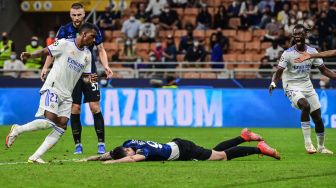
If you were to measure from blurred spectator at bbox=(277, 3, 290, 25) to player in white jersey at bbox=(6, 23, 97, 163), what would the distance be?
18.5m

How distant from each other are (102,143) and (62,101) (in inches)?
86.8

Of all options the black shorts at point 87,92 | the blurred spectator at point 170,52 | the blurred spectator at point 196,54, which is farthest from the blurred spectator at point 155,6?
the black shorts at point 87,92

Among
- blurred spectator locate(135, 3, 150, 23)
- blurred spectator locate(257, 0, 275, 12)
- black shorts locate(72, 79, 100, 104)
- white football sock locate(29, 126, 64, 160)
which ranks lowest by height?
white football sock locate(29, 126, 64, 160)

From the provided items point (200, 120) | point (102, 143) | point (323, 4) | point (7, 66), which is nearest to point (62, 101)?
point (102, 143)

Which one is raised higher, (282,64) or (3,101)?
(282,64)

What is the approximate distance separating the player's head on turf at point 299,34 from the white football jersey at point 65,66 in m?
4.35

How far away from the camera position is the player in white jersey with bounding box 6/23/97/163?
1305cm

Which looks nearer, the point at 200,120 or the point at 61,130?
the point at 61,130

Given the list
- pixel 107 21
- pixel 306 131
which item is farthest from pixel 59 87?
pixel 107 21

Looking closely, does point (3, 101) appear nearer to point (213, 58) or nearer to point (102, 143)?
point (213, 58)

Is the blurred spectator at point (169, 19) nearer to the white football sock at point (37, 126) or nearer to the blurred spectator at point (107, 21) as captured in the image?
the blurred spectator at point (107, 21)

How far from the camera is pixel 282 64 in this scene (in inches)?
645

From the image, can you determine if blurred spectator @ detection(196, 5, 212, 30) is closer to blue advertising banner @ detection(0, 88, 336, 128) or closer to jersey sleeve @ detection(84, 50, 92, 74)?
blue advertising banner @ detection(0, 88, 336, 128)

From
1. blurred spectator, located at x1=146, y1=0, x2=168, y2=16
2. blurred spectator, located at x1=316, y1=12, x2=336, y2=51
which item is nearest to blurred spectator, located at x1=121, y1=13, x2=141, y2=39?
blurred spectator, located at x1=146, y1=0, x2=168, y2=16
